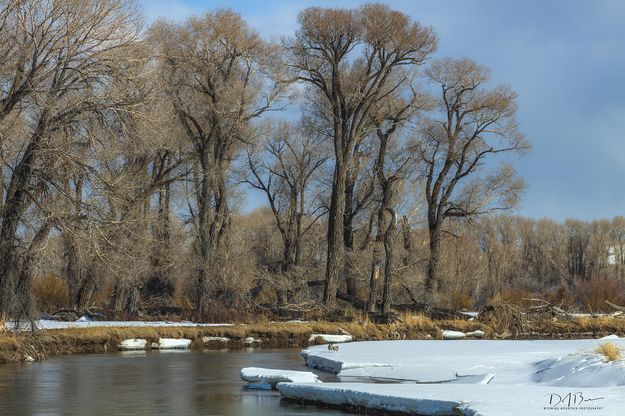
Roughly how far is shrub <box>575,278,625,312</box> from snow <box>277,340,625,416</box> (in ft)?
91.1

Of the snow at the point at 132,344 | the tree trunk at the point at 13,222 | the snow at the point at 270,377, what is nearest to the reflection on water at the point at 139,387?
the snow at the point at 270,377

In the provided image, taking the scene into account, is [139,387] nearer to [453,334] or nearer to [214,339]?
[214,339]

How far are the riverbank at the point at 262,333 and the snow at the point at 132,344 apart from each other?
0.61ft

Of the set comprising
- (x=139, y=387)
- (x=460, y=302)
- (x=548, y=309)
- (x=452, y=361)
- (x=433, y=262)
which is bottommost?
(x=139, y=387)

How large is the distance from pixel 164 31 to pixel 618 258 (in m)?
73.0

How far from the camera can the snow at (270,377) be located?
50.1ft

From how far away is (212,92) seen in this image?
37562mm

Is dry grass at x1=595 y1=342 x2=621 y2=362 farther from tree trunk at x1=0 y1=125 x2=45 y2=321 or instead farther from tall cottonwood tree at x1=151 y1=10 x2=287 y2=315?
→ tall cottonwood tree at x1=151 y1=10 x2=287 y2=315

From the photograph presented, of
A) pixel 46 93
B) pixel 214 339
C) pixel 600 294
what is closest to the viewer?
pixel 46 93

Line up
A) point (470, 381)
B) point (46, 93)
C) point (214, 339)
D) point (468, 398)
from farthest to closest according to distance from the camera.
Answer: point (214, 339) → point (46, 93) → point (470, 381) → point (468, 398)

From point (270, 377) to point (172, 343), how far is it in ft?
36.4

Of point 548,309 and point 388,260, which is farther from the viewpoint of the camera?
point 388,260

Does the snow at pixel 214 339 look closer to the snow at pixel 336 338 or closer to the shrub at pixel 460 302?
the snow at pixel 336 338

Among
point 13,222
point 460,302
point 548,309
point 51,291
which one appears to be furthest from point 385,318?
point 13,222
